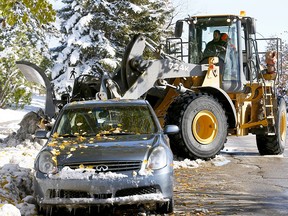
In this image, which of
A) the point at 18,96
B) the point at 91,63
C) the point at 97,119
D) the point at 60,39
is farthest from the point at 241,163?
the point at 18,96

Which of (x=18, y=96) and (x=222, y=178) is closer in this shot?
(x=222, y=178)

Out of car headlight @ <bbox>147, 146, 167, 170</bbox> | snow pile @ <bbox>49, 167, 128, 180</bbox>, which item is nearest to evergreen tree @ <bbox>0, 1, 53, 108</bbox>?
car headlight @ <bbox>147, 146, 167, 170</bbox>

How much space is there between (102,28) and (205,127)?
972 inches

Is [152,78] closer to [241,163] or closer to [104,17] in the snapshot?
[241,163]

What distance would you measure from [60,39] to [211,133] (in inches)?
1069

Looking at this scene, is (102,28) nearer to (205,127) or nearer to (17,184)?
(205,127)

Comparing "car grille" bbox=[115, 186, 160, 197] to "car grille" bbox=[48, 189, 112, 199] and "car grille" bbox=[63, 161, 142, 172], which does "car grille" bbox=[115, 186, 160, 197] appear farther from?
"car grille" bbox=[63, 161, 142, 172]

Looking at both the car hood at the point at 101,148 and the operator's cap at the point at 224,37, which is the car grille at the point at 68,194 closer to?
the car hood at the point at 101,148

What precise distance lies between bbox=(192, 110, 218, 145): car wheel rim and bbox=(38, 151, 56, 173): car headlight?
544cm

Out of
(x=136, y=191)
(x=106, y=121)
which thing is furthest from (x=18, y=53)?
(x=136, y=191)

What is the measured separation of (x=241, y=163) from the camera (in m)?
12.0

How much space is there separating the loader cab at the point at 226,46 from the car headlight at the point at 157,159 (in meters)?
6.55

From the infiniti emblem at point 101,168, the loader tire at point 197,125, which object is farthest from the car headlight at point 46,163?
the loader tire at point 197,125

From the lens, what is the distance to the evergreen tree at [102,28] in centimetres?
3378
